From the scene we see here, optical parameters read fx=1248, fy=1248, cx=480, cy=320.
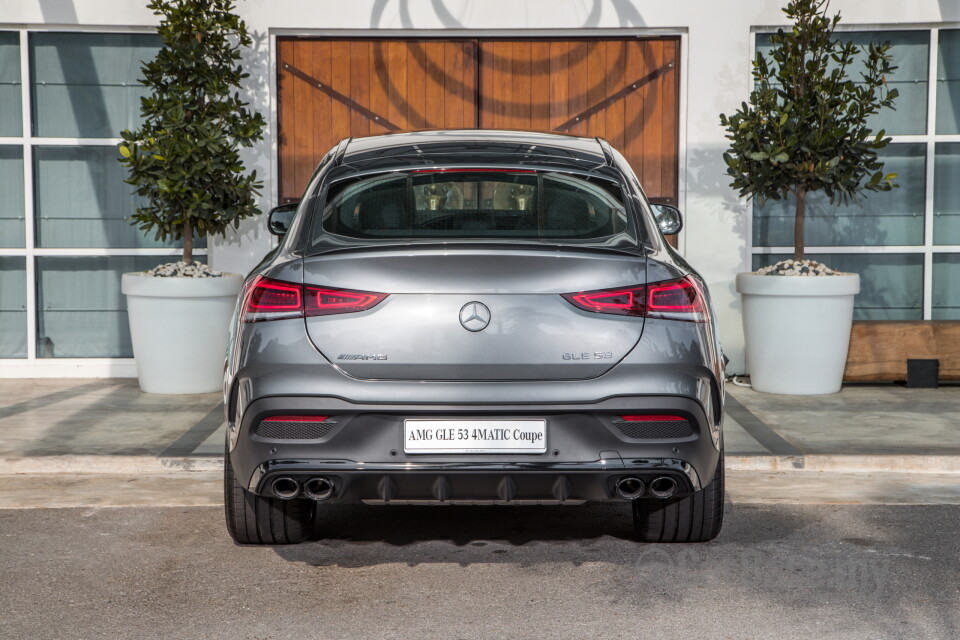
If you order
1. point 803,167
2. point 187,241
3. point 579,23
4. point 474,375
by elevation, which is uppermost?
point 579,23

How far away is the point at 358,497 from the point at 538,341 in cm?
79

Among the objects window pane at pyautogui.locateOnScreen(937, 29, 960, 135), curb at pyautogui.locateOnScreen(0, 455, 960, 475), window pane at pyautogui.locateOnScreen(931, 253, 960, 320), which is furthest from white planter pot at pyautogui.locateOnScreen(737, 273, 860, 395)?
curb at pyautogui.locateOnScreen(0, 455, 960, 475)

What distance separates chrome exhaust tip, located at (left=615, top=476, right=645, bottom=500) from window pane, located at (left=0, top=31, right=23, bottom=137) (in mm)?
7304

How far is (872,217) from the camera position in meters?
9.99

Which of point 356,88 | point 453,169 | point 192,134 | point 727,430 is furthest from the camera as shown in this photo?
point 356,88

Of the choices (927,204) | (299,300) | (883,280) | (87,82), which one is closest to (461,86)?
(87,82)

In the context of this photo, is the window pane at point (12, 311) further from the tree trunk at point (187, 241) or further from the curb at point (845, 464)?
the curb at point (845, 464)

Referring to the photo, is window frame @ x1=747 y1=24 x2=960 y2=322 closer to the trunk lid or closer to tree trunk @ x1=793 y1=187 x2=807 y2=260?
tree trunk @ x1=793 y1=187 x2=807 y2=260

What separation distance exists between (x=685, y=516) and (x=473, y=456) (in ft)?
3.56

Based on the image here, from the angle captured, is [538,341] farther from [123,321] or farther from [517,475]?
[123,321]

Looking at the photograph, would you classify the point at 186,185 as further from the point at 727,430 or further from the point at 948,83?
the point at 948,83

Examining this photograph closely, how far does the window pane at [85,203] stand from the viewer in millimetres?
9867

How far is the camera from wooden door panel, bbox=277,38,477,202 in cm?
974

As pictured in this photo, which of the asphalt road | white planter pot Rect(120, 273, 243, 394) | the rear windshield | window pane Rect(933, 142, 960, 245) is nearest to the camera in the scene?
the asphalt road
